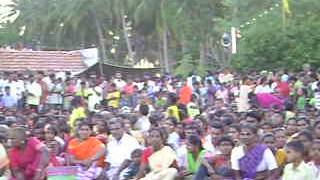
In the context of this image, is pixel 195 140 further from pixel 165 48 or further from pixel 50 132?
pixel 165 48

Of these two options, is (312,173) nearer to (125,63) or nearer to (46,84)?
(46,84)

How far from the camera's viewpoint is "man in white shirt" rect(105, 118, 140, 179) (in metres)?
9.82

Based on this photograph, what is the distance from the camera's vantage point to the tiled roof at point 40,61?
3019cm

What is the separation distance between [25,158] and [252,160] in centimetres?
282

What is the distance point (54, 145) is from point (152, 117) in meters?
2.30

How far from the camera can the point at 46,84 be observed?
20.2m

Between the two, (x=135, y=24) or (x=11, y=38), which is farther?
(x=11, y=38)

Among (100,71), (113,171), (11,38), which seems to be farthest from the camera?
(11,38)

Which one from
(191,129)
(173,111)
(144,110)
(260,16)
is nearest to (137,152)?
(191,129)

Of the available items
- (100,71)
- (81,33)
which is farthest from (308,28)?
(81,33)

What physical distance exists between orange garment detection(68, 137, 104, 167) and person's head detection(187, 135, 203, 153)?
1.24 meters

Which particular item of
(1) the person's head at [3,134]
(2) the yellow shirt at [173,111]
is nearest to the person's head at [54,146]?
(1) the person's head at [3,134]

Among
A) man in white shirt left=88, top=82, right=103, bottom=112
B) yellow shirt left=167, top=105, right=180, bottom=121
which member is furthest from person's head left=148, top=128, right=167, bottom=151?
man in white shirt left=88, top=82, right=103, bottom=112

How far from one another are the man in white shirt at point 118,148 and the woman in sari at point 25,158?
0.98 m
